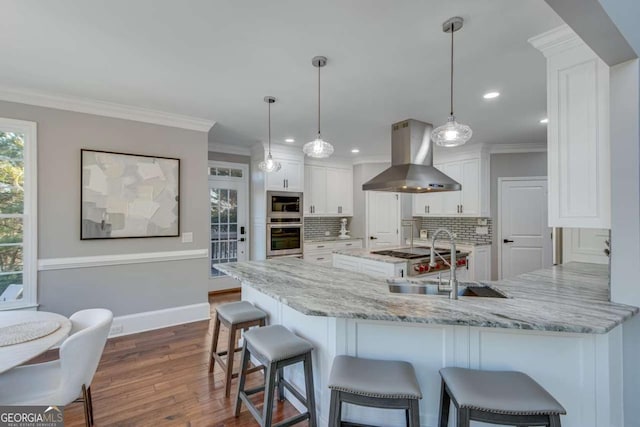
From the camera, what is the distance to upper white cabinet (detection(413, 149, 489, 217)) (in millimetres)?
5074

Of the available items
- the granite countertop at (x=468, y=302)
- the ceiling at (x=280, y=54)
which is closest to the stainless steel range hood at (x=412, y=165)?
the ceiling at (x=280, y=54)

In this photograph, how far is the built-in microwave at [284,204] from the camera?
502cm

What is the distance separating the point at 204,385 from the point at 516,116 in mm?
4369

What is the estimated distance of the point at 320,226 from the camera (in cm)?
637

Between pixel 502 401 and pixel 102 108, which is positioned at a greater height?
pixel 102 108

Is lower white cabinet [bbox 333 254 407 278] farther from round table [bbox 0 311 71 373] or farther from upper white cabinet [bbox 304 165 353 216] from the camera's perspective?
round table [bbox 0 311 71 373]

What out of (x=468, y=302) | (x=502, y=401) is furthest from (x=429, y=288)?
(x=502, y=401)

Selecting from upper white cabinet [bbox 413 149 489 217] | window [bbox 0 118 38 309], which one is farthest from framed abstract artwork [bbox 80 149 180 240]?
upper white cabinet [bbox 413 149 489 217]

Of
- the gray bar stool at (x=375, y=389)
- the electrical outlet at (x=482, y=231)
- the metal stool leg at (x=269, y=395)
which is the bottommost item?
the metal stool leg at (x=269, y=395)

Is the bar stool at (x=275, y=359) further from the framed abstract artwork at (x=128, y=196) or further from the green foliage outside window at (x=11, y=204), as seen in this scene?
the green foliage outside window at (x=11, y=204)

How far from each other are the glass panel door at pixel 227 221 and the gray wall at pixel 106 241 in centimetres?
131

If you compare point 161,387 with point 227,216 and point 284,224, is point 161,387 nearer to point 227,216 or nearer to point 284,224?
point 284,224

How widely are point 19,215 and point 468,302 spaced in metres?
3.94

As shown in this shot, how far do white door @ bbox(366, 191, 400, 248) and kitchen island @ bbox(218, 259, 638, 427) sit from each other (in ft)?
12.9
